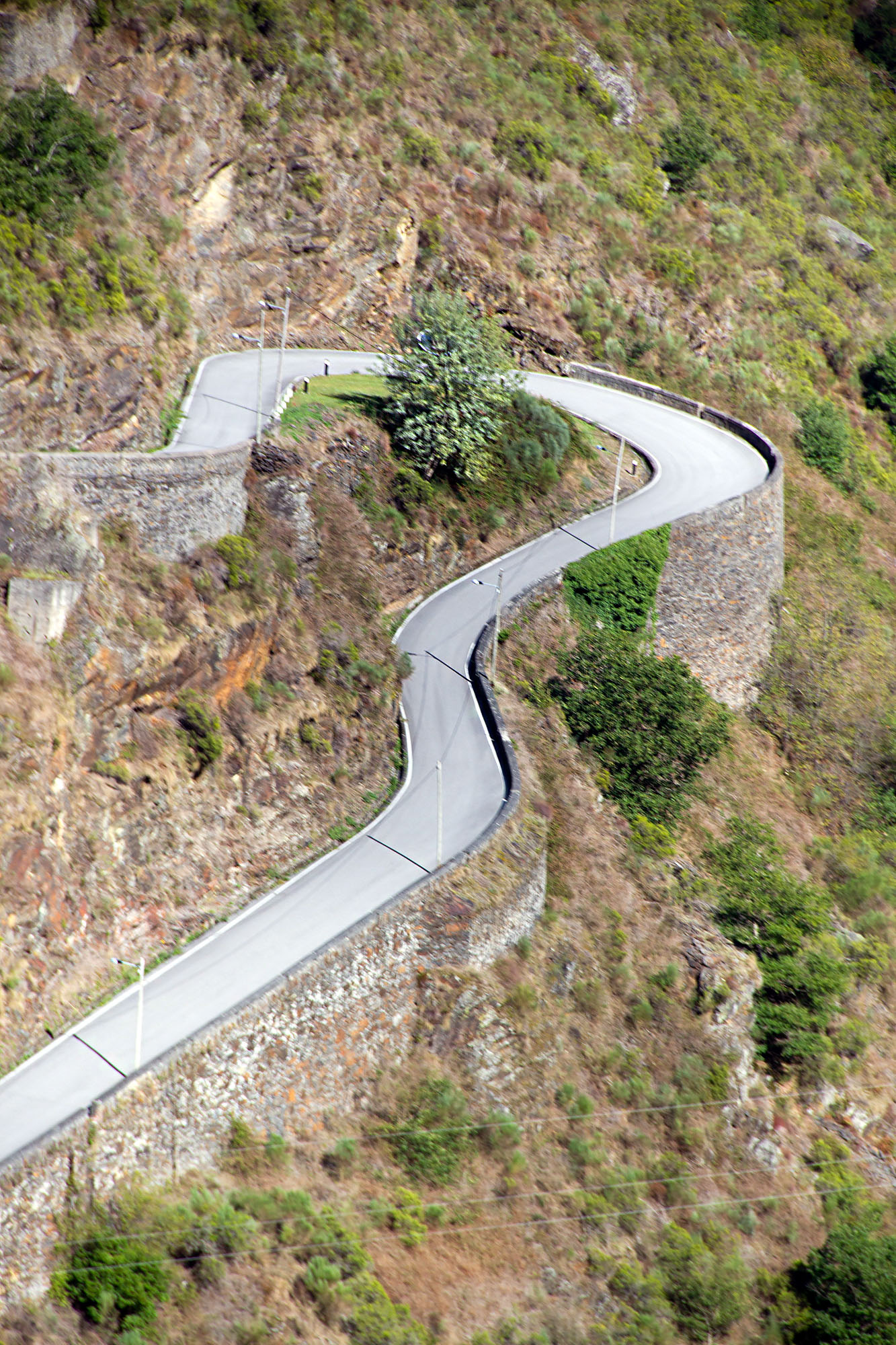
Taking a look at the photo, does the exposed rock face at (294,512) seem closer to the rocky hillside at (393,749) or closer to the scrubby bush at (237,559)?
the rocky hillside at (393,749)

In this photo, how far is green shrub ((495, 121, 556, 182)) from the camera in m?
54.8

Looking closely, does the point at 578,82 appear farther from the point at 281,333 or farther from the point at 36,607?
the point at 36,607

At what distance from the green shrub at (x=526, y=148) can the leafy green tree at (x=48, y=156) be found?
869 inches

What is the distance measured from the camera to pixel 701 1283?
26.9 meters

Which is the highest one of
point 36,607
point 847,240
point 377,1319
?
point 36,607

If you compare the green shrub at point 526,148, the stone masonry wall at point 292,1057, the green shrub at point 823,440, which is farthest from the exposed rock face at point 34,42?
the green shrub at point 823,440

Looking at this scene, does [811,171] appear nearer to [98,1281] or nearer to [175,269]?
[175,269]

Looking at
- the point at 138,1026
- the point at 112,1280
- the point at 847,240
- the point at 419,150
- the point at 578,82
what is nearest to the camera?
the point at 112,1280

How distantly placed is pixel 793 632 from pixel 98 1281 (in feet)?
98.0

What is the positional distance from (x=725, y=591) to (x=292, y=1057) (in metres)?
22.0

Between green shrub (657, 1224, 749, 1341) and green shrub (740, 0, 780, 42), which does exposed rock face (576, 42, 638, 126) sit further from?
green shrub (657, 1224, 749, 1341)

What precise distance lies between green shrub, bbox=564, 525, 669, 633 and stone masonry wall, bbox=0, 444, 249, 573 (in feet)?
35.4

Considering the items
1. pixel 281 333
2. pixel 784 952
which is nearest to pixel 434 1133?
pixel 784 952

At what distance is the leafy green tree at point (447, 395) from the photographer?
3997 cm
